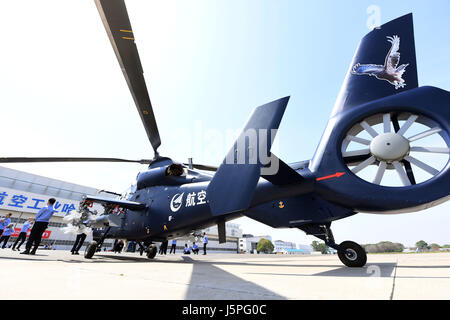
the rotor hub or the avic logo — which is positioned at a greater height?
the rotor hub

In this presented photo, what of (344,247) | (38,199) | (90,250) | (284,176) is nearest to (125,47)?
(284,176)

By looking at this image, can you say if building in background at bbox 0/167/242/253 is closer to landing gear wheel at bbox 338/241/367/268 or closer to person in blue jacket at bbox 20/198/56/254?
person in blue jacket at bbox 20/198/56/254

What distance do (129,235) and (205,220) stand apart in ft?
11.6

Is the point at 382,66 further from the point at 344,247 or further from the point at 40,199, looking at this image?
the point at 40,199

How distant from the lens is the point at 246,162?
373 cm

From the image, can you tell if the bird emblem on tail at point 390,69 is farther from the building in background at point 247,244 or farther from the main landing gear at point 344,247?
the building in background at point 247,244

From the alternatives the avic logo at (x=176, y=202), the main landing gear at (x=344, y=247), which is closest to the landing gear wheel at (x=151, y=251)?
the avic logo at (x=176, y=202)

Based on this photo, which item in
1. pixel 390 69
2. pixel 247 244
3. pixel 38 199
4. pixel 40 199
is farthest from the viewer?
pixel 247 244

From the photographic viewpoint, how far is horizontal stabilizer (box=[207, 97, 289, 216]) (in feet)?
11.9

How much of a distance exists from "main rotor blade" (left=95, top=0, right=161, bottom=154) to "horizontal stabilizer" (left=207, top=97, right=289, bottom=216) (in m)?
2.13

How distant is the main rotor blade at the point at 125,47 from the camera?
2.72 meters

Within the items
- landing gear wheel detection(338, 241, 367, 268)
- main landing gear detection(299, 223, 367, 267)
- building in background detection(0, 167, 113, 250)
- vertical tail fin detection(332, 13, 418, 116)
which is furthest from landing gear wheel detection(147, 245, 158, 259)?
building in background detection(0, 167, 113, 250)

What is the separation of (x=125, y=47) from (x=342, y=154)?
4.35m

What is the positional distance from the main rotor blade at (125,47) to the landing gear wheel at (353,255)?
5.23m
